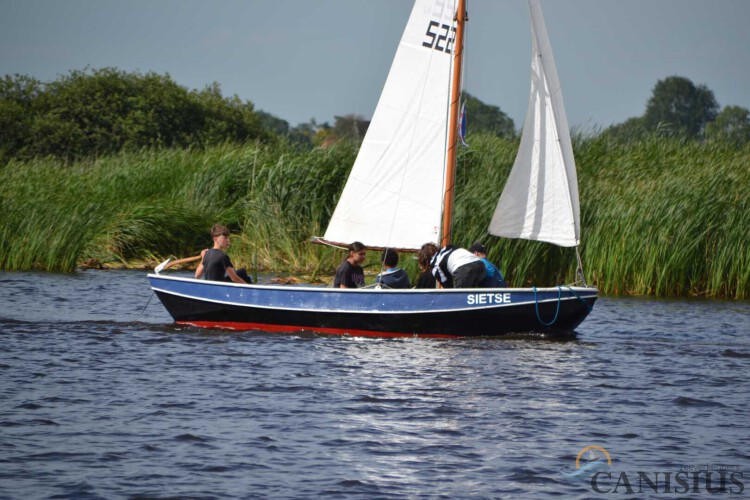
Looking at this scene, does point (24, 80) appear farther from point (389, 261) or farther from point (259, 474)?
point (259, 474)

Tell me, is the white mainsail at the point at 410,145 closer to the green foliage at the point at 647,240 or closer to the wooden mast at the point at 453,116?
the wooden mast at the point at 453,116

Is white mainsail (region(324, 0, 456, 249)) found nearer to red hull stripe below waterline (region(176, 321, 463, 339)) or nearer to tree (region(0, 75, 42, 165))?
red hull stripe below waterline (region(176, 321, 463, 339))

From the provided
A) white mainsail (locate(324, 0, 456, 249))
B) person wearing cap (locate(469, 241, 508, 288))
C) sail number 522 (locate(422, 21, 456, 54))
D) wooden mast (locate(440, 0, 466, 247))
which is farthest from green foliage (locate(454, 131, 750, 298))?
sail number 522 (locate(422, 21, 456, 54))

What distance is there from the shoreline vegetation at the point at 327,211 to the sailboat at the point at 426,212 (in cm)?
361

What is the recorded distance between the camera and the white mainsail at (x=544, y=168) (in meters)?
16.9

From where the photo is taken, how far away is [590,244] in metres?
21.5

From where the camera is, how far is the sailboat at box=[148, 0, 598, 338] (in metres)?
16.2

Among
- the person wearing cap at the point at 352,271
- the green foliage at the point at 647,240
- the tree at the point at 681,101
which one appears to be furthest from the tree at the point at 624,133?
the tree at the point at 681,101

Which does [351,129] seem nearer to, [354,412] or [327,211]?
[327,211]

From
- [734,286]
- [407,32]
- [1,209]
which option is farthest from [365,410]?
[1,209]

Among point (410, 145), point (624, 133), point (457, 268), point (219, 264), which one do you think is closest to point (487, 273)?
point (457, 268)

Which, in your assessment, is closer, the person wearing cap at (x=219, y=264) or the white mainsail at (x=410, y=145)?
the person wearing cap at (x=219, y=264)

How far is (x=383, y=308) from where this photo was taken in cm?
1630

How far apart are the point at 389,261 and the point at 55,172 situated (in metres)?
14.9
